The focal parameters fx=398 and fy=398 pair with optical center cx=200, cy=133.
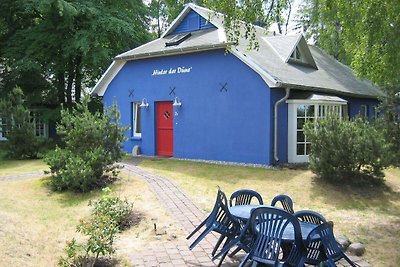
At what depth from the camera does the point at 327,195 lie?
10.3 meters

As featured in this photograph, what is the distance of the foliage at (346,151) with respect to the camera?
34.9ft

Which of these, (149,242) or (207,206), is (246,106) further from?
(149,242)

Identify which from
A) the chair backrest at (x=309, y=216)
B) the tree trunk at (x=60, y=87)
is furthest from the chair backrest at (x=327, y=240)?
the tree trunk at (x=60, y=87)

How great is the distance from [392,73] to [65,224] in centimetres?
739

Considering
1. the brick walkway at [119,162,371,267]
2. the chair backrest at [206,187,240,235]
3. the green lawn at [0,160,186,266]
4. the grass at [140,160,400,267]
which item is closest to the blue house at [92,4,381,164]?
the grass at [140,160,400,267]

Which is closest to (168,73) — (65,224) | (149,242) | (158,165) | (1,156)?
(158,165)

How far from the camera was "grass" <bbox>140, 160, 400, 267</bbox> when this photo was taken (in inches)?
280

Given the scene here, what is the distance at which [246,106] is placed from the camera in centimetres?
1410

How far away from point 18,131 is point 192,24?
8.82 metres

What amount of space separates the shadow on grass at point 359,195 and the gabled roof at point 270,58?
12.4 feet

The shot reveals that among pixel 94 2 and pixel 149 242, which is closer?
pixel 149 242

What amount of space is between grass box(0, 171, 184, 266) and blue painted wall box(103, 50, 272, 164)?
454 cm

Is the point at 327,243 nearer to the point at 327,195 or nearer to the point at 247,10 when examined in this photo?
the point at 247,10

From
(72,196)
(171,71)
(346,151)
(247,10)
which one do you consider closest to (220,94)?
(171,71)
